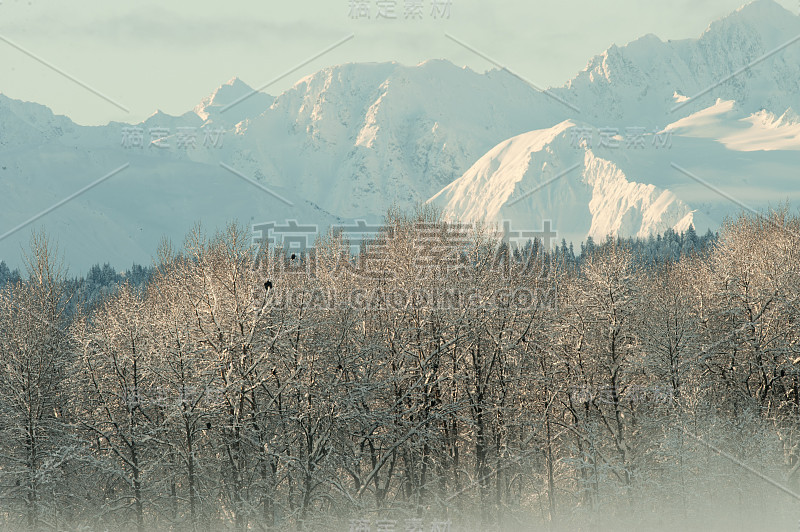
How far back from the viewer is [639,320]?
163 ft

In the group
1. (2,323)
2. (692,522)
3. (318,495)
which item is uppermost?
(2,323)

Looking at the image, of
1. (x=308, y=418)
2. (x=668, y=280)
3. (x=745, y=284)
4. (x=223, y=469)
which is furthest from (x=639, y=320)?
(x=223, y=469)

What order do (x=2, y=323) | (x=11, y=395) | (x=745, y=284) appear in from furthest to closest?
(x=745, y=284) < (x=2, y=323) < (x=11, y=395)

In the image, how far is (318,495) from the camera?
110ft

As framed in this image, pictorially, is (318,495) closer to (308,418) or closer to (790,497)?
(308,418)

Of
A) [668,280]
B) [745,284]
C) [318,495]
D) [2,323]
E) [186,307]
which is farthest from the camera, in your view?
[668,280]

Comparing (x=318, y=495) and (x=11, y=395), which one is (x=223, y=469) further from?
(x=11, y=395)

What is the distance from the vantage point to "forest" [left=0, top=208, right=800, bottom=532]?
33969 millimetres

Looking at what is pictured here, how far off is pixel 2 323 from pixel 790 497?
4282cm

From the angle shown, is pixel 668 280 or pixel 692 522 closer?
pixel 692 522

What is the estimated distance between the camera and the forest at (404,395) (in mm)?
33969

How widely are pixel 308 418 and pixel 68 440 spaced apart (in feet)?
43.4

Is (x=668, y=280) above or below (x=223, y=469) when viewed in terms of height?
above

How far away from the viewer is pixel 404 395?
116 feet
